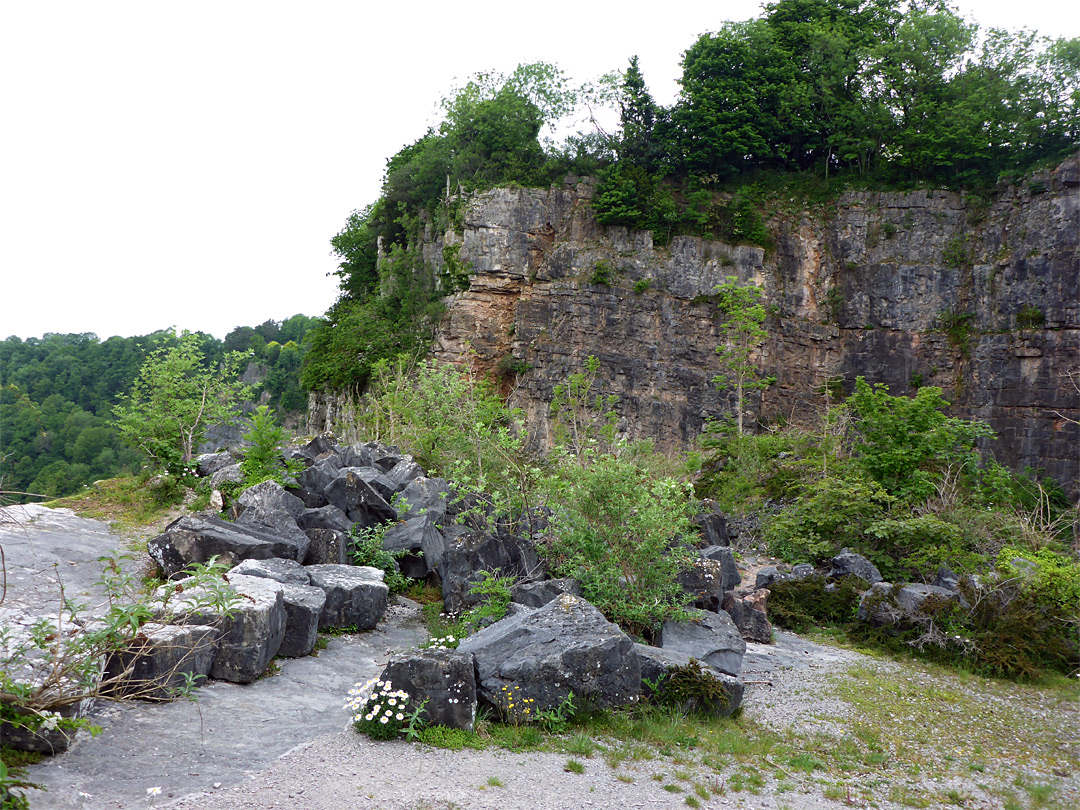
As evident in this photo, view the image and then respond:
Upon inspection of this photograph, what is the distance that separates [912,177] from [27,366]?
4125 cm

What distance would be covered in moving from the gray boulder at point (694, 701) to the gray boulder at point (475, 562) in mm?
2456

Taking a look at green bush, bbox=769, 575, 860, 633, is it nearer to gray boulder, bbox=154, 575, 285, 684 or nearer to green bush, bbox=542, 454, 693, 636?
green bush, bbox=542, 454, 693, 636

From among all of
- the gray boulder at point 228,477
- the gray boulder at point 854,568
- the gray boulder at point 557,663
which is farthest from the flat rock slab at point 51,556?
the gray boulder at point 854,568

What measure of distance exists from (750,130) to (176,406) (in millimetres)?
28211

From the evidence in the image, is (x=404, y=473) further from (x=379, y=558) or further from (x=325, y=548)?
(x=325, y=548)

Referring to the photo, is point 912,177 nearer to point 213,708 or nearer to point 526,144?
point 526,144

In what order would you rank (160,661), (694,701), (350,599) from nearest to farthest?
1. (160,661)
2. (694,701)
3. (350,599)

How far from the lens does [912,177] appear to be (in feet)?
105

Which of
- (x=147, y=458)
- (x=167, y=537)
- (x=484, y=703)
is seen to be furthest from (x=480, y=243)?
(x=484, y=703)

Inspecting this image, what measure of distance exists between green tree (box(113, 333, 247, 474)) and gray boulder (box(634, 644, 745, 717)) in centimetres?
826

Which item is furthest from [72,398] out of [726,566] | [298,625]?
[726,566]

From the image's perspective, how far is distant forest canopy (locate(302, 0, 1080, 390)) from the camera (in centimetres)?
3052

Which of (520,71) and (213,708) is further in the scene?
(520,71)

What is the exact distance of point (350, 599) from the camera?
7.41 metres
